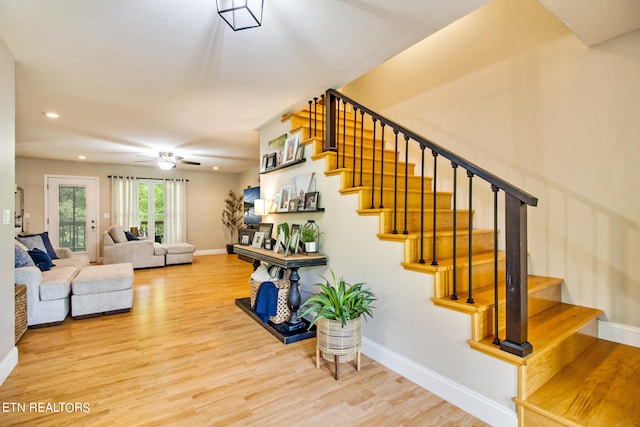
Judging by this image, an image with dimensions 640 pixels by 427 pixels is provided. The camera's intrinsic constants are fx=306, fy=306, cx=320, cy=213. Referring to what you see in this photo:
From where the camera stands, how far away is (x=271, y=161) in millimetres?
4059

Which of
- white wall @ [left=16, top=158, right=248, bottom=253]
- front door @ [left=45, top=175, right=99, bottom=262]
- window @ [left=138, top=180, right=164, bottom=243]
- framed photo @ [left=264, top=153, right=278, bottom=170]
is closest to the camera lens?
framed photo @ [left=264, top=153, right=278, bottom=170]

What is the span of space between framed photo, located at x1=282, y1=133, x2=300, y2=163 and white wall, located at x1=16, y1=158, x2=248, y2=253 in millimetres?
5811

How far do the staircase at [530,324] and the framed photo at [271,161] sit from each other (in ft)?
3.65

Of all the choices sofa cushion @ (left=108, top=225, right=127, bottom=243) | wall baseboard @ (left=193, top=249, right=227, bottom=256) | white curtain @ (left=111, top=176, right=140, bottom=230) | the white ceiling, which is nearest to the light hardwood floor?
the white ceiling

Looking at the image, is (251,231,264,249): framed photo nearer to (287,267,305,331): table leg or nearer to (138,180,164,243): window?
(287,267,305,331): table leg

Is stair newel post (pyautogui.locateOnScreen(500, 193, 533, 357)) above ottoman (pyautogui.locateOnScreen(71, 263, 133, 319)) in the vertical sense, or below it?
above

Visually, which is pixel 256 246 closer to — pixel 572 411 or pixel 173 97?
pixel 173 97

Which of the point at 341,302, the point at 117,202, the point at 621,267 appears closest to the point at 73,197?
the point at 117,202

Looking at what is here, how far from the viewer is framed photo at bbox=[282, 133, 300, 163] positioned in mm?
3554

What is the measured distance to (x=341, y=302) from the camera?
2.20 m

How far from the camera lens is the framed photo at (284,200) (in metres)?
3.65

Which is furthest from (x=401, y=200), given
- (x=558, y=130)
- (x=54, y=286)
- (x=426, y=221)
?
(x=54, y=286)

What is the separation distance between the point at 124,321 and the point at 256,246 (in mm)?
1614

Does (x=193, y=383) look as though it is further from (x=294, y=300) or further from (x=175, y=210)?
(x=175, y=210)
